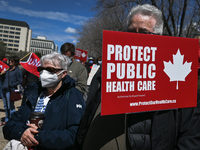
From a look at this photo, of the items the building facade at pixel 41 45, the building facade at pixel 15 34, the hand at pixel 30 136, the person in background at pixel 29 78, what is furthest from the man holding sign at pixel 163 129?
the building facade at pixel 41 45

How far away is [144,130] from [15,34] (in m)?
151

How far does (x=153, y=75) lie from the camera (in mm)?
1167

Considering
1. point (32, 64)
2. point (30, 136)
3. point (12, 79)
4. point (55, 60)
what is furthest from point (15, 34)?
point (30, 136)

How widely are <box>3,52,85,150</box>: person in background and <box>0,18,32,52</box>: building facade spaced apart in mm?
144053

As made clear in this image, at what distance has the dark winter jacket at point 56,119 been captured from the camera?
178 centimetres

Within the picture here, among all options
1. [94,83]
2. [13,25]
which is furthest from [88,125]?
[13,25]

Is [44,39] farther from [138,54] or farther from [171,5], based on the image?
[138,54]

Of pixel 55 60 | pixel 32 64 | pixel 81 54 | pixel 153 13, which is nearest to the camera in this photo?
pixel 153 13

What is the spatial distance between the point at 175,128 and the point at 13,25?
153612 millimetres

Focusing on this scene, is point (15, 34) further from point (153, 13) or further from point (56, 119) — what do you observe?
point (153, 13)

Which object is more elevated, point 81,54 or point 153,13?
point 81,54

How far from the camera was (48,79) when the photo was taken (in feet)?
7.09

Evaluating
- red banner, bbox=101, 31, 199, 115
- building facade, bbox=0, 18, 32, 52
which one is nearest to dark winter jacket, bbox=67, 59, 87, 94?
red banner, bbox=101, 31, 199, 115

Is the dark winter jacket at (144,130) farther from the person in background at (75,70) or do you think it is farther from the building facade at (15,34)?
the building facade at (15,34)
